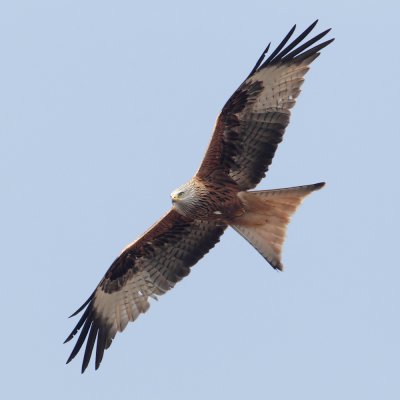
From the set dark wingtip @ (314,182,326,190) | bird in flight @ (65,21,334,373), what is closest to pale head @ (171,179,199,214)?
bird in flight @ (65,21,334,373)

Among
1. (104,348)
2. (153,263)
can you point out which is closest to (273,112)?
(153,263)

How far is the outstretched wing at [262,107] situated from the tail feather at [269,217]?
50 cm

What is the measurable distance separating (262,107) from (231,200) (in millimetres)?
1212

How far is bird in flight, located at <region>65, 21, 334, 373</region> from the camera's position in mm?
13844

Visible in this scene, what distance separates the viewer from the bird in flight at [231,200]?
13844 millimetres

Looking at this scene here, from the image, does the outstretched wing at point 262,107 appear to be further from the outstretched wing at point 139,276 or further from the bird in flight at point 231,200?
the outstretched wing at point 139,276

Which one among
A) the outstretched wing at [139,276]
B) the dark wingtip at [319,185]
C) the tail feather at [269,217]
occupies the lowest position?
the dark wingtip at [319,185]

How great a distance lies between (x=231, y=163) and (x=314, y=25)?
1.97 metres

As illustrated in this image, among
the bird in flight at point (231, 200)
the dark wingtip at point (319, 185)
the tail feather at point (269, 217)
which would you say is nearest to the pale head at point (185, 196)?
the bird in flight at point (231, 200)

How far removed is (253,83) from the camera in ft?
45.6

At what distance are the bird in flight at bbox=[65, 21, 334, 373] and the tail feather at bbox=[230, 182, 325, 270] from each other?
12 millimetres

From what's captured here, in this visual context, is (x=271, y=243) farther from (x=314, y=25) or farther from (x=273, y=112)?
(x=314, y=25)

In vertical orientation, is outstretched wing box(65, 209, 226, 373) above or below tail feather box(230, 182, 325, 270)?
above

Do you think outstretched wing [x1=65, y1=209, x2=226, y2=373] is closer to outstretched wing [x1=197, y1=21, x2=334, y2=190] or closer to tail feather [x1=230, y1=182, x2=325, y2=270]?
tail feather [x1=230, y1=182, x2=325, y2=270]
